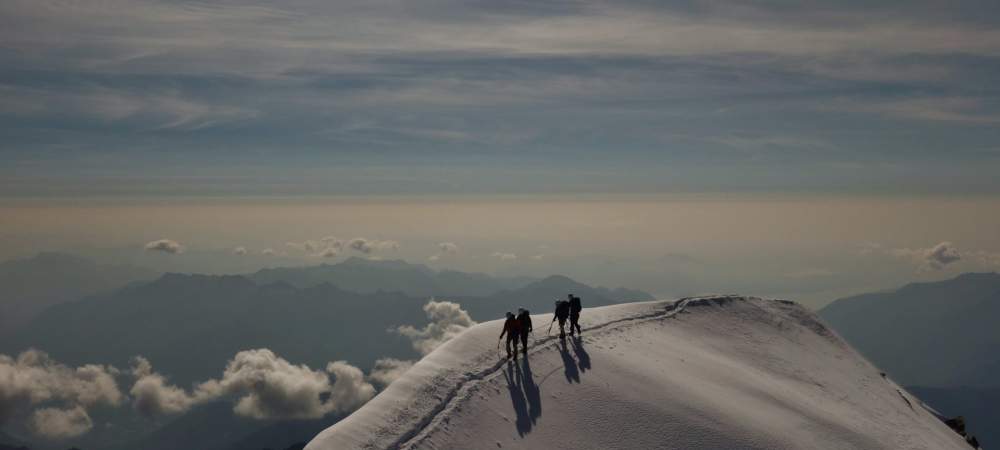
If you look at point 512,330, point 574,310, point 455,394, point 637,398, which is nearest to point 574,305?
point 574,310

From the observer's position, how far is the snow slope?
23.7 metres

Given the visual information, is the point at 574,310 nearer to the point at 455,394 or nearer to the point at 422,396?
the point at 455,394

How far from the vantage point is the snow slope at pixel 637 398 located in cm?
2372

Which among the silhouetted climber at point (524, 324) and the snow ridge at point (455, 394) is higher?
the silhouetted climber at point (524, 324)

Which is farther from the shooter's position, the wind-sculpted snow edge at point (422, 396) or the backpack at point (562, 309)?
the backpack at point (562, 309)

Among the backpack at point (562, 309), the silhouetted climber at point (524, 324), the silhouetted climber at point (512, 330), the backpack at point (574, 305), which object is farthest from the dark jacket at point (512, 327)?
the backpack at point (574, 305)

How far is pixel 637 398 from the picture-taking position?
90.0ft

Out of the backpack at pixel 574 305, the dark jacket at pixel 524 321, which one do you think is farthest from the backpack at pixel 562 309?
the dark jacket at pixel 524 321

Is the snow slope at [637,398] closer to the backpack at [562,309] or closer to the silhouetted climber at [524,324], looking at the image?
the silhouetted climber at [524,324]

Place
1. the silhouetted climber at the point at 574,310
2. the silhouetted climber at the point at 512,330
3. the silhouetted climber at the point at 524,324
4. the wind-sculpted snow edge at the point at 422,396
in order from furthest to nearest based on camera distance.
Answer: the silhouetted climber at the point at 574,310 → the silhouetted climber at the point at 524,324 → the silhouetted climber at the point at 512,330 → the wind-sculpted snow edge at the point at 422,396

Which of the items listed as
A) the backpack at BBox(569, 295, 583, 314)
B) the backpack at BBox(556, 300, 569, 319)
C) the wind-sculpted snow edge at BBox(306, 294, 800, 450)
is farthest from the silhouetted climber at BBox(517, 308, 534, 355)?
the backpack at BBox(569, 295, 583, 314)

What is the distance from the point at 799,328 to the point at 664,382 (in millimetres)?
27217

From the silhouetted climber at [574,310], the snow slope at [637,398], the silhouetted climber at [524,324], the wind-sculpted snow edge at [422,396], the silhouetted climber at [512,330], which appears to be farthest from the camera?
the silhouetted climber at [574,310]

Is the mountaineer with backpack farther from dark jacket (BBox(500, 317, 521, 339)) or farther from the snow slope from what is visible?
the snow slope
